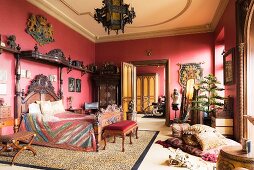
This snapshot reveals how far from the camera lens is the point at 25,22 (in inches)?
181

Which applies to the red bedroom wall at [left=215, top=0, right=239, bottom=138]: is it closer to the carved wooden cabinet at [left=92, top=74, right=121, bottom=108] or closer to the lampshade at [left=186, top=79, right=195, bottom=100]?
the lampshade at [left=186, top=79, right=195, bottom=100]

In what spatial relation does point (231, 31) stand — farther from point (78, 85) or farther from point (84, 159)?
point (78, 85)

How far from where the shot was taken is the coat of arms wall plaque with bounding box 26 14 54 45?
185 inches

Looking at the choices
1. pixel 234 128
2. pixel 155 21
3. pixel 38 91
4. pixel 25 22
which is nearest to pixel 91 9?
pixel 25 22

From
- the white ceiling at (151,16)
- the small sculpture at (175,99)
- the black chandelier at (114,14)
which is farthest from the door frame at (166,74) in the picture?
the black chandelier at (114,14)

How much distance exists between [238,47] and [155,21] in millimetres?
3271

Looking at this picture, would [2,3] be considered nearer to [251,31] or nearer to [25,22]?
[25,22]

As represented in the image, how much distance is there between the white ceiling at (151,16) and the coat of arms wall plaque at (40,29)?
1.37ft

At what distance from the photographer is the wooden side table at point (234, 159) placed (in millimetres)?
1812

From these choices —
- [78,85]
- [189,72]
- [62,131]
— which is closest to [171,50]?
[189,72]

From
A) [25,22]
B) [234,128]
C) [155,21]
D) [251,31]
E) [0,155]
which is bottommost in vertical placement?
[0,155]

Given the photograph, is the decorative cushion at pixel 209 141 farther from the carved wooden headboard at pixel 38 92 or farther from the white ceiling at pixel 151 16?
the carved wooden headboard at pixel 38 92

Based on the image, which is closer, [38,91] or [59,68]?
[38,91]

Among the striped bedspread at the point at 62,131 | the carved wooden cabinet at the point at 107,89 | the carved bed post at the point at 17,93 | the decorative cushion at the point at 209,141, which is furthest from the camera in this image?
the carved wooden cabinet at the point at 107,89
